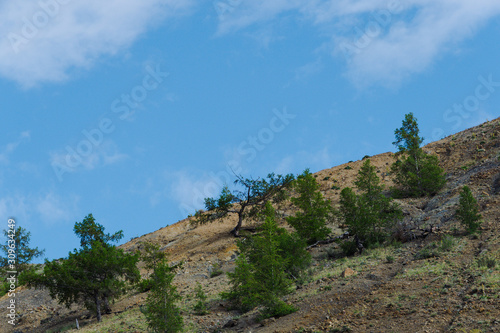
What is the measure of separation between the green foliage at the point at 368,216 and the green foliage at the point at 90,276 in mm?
16186

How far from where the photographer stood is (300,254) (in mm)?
30281

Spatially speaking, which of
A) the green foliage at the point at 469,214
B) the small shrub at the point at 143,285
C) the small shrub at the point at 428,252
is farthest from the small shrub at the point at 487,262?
the small shrub at the point at 143,285

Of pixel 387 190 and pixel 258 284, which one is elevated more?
pixel 387 190

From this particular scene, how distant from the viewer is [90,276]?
32.7 m

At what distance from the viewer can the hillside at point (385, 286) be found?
60.6 ft

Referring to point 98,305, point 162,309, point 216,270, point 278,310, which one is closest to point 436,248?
point 278,310

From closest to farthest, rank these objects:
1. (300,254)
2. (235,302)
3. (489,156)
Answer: (235,302) < (300,254) < (489,156)

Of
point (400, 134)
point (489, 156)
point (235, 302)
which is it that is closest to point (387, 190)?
point (400, 134)

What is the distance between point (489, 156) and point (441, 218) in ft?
63.0

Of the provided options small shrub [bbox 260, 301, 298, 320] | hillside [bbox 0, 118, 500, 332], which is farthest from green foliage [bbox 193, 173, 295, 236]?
small shrub [bbox 260, 301, 298, 320]

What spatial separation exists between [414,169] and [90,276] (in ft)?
105

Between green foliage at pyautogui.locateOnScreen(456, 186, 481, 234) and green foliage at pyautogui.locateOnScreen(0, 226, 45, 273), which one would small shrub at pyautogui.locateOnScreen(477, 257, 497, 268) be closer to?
green foliage at pyautogui.locateOnScreen(456, 186, 481, 234)

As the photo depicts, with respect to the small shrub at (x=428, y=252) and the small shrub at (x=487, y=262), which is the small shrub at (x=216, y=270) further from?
the small shrub at (x=487, y=262)

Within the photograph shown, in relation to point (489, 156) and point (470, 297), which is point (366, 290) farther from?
point (489, 156)
